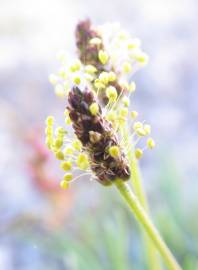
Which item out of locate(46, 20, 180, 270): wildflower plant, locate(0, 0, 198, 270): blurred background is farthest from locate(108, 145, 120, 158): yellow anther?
locate(0, 0, 198, 270): blurred background

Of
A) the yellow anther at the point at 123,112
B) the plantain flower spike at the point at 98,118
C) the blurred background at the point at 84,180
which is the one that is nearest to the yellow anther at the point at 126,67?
the plantain flower spike at the point at 98,118

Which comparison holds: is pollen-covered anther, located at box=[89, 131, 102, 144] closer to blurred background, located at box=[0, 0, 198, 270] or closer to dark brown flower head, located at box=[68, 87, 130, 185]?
dark brown flower head, located at box=[68, 87, 130, 185]

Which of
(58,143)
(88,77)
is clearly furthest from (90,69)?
(58,143)

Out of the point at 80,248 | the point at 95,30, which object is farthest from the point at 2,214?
the point at 95,30

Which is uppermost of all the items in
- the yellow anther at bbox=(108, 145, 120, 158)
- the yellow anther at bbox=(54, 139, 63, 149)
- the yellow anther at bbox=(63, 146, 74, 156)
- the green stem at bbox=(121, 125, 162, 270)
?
the yellow anther at bbox=(108, 145, 120, 158)

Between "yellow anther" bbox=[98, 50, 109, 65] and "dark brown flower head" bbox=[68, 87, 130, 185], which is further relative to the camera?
"yellow anther" bbox=[98, 50, 109, 65]

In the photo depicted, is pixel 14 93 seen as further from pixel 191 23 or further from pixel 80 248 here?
pixel 80 248
